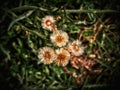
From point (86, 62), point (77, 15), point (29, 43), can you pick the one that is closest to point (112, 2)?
point (77, 15)

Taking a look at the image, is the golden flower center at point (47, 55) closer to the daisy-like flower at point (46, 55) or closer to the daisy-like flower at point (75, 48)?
the daisy-like flower at point (46, 55)

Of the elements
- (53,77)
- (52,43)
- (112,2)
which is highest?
(112,2)

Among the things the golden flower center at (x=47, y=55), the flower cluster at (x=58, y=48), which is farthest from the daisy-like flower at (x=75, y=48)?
the golden flower center at (x=47, y=55)

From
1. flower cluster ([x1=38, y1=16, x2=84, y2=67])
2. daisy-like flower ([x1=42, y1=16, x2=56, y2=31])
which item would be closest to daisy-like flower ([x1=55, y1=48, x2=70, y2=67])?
flower cluster ([x1=38, y1=16, x2=84, y2=67])

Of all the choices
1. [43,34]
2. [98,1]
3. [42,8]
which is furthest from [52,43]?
[98,1]

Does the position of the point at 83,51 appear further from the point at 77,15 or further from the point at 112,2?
the point at 112,2

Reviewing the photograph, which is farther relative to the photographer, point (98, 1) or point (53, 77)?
point (98, 1)

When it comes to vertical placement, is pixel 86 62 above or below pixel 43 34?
below
